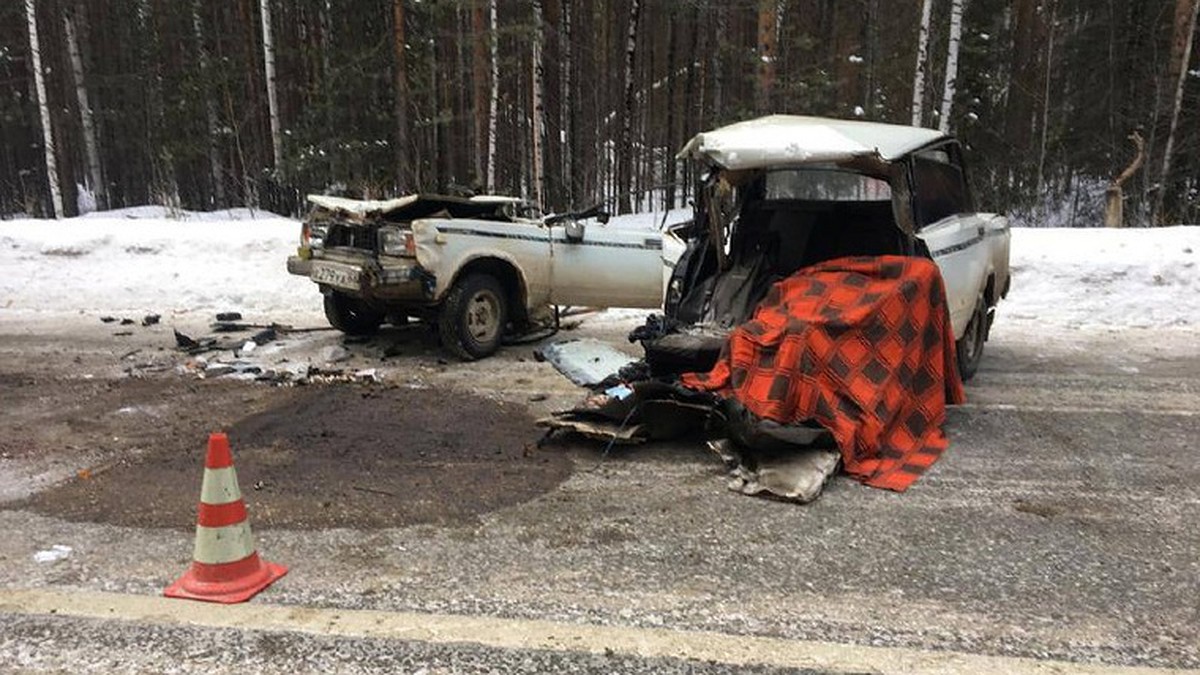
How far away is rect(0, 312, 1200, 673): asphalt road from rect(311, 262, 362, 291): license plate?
3.23m

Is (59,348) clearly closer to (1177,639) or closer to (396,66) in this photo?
(1177,639)

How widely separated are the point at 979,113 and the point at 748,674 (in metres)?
22.0

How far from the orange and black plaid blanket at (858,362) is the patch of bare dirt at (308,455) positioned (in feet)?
4.38

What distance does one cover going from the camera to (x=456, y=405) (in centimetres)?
651

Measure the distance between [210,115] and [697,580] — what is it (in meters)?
27.2

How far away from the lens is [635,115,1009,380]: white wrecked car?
5871 millimetres

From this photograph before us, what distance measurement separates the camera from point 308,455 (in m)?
5.27

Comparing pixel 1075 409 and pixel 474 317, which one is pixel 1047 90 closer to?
pixel 1075 409

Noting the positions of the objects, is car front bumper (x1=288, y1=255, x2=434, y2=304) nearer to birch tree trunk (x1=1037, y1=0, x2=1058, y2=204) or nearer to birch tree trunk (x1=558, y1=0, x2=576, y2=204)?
birch tree trunk (x1=558, y1=0, x2=576, y2=204)

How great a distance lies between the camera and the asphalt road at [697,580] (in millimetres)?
3018

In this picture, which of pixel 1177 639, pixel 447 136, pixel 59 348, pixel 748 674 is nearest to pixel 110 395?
pixel 59 348

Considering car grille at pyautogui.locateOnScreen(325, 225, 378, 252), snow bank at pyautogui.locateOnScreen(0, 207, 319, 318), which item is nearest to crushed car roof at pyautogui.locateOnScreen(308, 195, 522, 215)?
car grille at pyautogui.locateOnScreen(325, 225, 378, 252)

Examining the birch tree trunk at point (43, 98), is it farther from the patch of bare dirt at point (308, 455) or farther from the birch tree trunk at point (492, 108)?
the patch of bare dirt at point (308, 455)

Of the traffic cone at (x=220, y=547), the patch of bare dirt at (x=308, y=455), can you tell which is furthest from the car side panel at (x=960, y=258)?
the traffic cone at (x=220, y=547)
